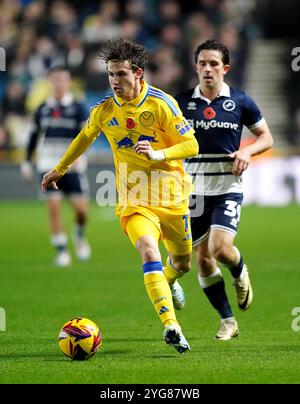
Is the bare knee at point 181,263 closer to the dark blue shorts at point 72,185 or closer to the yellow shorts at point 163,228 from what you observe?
the yellow shorts at point 163,228

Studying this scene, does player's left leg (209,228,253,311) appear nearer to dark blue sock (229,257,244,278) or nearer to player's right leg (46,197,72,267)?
dark blue sock (229,257,244,278)

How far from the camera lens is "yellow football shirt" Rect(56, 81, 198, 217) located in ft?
25.1

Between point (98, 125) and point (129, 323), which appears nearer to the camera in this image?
point (98, 125)

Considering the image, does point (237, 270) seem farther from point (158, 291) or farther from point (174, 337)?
point (174, 337)

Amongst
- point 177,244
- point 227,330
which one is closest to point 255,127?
point 177,244

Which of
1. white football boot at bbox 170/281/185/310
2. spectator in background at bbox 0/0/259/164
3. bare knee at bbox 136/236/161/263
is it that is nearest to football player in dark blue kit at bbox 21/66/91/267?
white football boot at bbox 170/281/185/310

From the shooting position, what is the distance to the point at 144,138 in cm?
770

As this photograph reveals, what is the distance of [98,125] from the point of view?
7.78 metres

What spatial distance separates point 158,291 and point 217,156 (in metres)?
1.75

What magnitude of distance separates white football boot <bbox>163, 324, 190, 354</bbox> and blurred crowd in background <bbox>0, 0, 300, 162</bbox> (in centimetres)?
1805

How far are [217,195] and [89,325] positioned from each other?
6.17 ft
